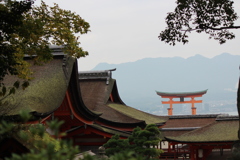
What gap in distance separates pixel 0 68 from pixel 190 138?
16.8 metres

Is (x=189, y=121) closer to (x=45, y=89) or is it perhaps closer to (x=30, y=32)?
(x=45, y=89)

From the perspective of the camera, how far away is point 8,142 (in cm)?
1120

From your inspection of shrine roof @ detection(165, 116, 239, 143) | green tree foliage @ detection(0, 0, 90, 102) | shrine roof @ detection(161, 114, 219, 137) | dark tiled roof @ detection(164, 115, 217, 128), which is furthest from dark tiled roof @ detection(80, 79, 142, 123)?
green tree foliage @ detection(0, 0, 90, 102)

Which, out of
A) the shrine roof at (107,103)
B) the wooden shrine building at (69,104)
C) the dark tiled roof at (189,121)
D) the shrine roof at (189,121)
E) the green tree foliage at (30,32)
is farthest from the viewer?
the dark tiled roof at (189,121)

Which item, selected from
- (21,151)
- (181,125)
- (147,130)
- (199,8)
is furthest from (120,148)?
(181,125)

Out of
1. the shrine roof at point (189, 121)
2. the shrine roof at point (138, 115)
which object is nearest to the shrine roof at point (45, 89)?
the shrine roof at point (138, 115)

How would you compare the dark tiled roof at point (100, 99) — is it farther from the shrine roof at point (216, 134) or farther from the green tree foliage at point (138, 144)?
the green tree foliage at point (138, 144)

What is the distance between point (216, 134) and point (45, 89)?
11.8m

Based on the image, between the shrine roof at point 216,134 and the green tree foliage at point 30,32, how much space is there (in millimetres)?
13850

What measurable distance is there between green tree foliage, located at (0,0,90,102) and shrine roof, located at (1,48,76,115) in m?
3.03

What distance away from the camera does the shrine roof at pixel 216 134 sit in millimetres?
24594

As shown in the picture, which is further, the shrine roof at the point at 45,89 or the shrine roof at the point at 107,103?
the shrine roof at the point at 107,103

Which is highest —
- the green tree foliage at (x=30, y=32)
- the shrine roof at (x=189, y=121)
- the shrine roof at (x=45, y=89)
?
the green tree foliage at (x=30, y=32)

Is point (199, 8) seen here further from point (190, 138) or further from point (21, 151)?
point (190, 138)
